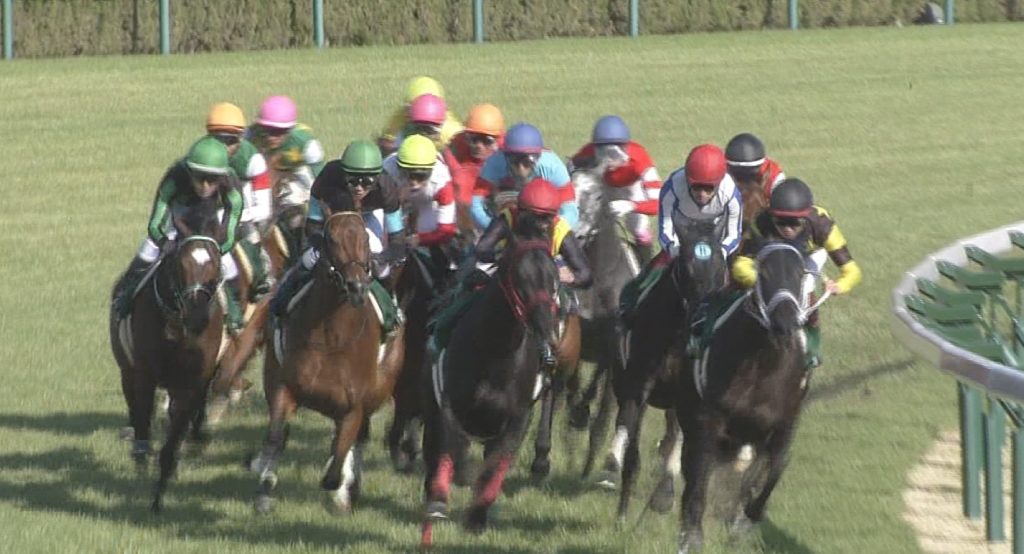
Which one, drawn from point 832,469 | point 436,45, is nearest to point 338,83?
point 436,45

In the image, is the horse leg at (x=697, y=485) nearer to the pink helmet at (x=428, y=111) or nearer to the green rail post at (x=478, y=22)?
the pink helmet at (x=428, y=111)

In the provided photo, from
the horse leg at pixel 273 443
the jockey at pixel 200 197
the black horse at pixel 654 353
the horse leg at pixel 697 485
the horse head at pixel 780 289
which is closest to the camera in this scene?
the horse head at pixel 780 289

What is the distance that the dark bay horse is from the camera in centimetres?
924

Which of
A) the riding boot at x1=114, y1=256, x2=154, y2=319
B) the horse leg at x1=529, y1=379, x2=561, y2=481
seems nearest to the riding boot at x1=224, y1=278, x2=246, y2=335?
the riding boot at x1=114, y1=256, x2=154, y2=319

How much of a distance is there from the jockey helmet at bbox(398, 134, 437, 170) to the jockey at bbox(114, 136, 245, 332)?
3.31 feet

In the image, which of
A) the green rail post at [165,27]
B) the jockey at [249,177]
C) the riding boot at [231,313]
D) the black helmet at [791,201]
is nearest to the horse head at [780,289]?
the black helmet at [791,201]

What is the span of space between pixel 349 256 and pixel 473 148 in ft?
10.1

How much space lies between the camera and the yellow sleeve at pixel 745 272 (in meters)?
8.66

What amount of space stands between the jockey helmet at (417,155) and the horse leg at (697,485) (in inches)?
113

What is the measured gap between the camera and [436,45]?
113 ft

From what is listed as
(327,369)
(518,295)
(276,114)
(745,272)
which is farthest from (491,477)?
(276,114)

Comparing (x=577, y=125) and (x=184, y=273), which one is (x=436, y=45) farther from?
(x=184, y=273)

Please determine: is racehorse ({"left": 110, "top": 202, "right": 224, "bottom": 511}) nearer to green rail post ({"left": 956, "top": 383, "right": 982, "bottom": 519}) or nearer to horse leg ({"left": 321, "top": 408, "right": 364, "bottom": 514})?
horse leg ({"left": 321, "top": 408, "right": 364, "bottom": 514})

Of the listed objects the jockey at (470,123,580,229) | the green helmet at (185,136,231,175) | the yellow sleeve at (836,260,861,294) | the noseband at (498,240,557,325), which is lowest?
the yellow sleeve at (836,260,861,294)
